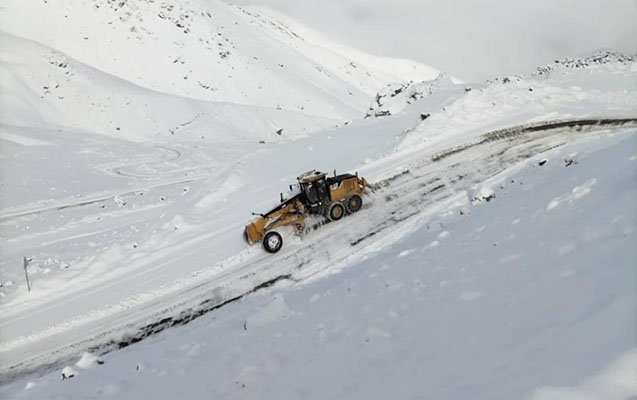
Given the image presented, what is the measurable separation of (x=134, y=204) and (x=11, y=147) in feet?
56.3

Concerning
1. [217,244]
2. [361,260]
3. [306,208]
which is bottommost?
[361,260]

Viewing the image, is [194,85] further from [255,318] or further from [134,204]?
[255,318]

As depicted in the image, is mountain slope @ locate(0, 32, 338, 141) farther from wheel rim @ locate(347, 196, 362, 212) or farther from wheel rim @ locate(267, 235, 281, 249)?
wheel rim @ locate(267, 235, 281, 249)

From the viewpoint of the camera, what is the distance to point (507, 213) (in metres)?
10.8

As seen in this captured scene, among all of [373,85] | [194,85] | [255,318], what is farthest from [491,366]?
[373,85]

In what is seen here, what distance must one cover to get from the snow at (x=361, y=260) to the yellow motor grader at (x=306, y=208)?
0.52m

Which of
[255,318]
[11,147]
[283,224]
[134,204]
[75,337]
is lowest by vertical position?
[255,318]

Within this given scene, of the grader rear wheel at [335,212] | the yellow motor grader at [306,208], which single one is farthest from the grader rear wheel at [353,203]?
the grader rear wheel at [335,212]

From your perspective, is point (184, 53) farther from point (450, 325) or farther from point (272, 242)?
point (450, 325)

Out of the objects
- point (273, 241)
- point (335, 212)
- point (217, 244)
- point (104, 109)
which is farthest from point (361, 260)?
point (104, 109)

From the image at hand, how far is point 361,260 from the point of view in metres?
12.8

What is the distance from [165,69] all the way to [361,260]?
6313cm

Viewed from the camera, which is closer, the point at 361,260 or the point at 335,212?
the point at 361,260

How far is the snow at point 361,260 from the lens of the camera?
223 inches
